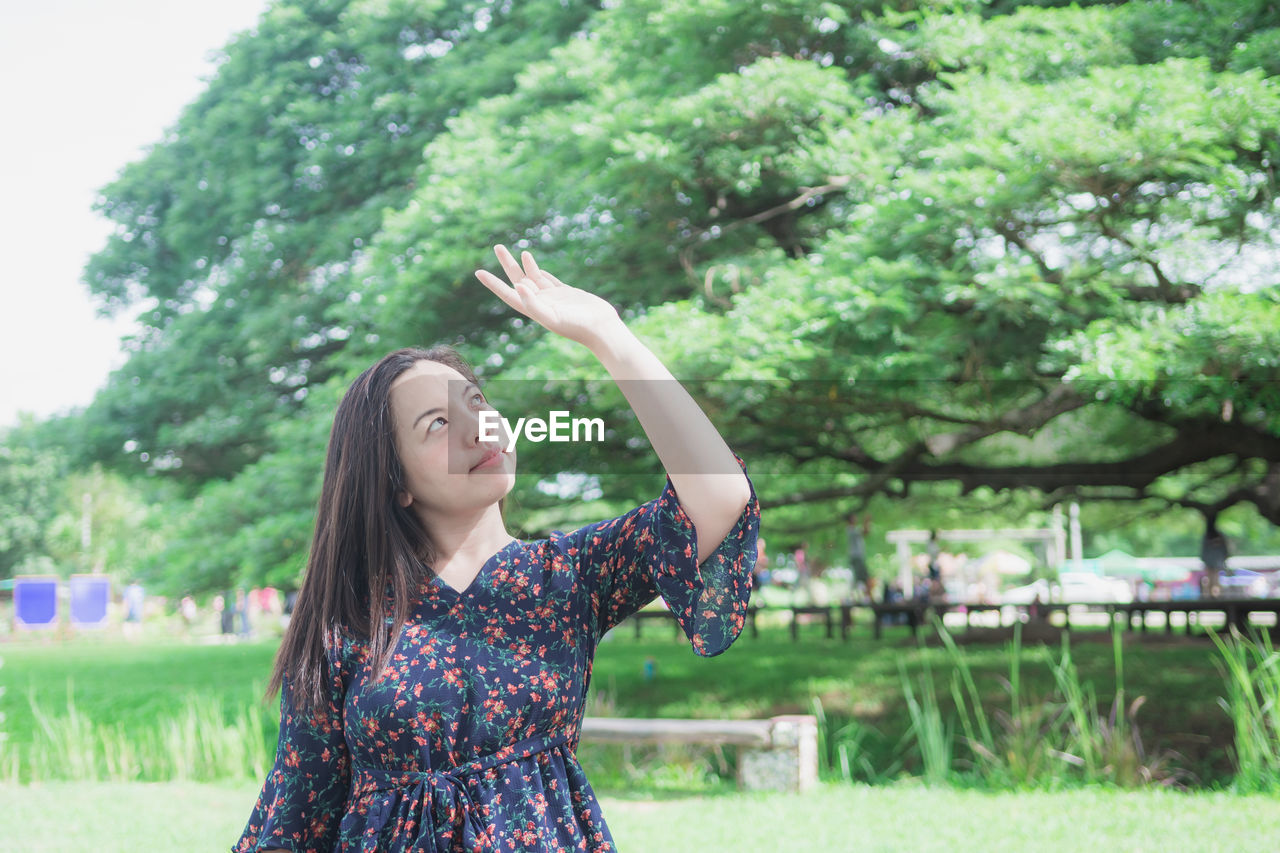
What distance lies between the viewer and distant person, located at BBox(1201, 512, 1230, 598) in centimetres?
1285

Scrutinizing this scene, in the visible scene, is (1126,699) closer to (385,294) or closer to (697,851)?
(697,851)

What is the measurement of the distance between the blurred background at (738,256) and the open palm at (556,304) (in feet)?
5.31

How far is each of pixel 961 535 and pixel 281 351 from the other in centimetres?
2081

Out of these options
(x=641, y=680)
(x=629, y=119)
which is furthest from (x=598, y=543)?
(x=641, y=680)

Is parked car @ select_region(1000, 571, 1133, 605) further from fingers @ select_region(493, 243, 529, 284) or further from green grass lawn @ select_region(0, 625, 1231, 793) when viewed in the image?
fingers @ select_region(493, 243, 529, 284)

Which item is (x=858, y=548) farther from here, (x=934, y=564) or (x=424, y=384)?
(x=424, y=384)

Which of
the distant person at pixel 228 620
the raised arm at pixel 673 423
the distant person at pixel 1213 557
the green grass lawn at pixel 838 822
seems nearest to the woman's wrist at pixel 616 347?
the raised arm at pixel 673 423

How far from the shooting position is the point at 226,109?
14047 millimetres

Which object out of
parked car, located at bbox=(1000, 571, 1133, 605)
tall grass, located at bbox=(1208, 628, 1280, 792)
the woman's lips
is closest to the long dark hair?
the woman's lips

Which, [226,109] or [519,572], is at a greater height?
[226,109]

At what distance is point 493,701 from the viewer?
1.56m

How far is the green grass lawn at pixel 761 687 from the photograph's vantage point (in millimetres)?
8383

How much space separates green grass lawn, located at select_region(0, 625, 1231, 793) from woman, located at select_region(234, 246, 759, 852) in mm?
6211

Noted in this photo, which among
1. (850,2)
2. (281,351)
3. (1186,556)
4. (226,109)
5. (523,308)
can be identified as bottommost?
(1186,556)
